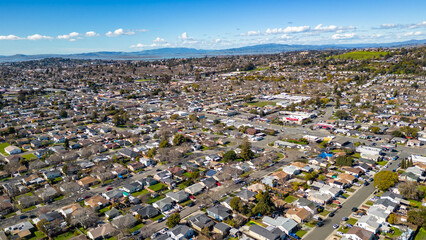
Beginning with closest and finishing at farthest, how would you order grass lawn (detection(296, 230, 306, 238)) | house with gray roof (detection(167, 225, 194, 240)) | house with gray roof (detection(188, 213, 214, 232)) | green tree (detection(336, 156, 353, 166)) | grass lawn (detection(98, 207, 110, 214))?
house with gray roof (detection(167, 225, 194, 240)) → grass lawn (detection(296, 230, 306, 238)) → house with gray roof (detection(188, 213, 214, 232)) → grass lawn (detection(98, 207, 110, 214)) → green tree (detection(336, 156, 353, 166))

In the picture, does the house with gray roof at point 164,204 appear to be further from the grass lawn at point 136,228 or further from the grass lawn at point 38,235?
the grass lawn at point 38,235

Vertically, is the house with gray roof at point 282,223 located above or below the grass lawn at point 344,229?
above

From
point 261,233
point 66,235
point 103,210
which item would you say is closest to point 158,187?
point 103,210

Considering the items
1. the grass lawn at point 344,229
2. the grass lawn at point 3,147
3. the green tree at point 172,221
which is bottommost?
the grass lawn at point 344,229

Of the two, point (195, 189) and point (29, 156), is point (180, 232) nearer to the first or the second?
point (195, 189)

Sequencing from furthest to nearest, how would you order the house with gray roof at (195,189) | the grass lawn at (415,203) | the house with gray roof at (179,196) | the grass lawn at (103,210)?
the house with gray roof at (195,189) → the house with gray roof at (179,196) → the grass lawn at (103,210) → the grass lawn at (415,203)

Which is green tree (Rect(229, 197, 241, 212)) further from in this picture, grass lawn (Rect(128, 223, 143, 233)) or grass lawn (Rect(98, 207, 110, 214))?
grass lawn (Rect(98, 207, 110, 214))

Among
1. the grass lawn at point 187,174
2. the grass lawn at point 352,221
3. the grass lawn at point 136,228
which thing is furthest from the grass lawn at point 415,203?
the grass lawn at point 136,228

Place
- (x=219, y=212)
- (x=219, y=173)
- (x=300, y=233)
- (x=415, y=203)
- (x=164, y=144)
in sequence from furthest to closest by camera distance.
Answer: (x=164, y=144)
(x=219, y=173)
(x=415, y=203)
(x=219, y=212)
(x=300, y=233)

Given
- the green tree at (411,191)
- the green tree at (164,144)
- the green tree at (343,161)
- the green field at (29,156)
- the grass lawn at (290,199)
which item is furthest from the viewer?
the green tree at (164,144)

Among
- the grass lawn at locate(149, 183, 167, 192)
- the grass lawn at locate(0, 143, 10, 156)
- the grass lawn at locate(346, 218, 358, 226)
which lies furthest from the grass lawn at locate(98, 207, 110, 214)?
the grass lawn at locate(0, 143, 10, 156)

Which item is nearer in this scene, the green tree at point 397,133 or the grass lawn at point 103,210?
the grass lawn at point 103,210
